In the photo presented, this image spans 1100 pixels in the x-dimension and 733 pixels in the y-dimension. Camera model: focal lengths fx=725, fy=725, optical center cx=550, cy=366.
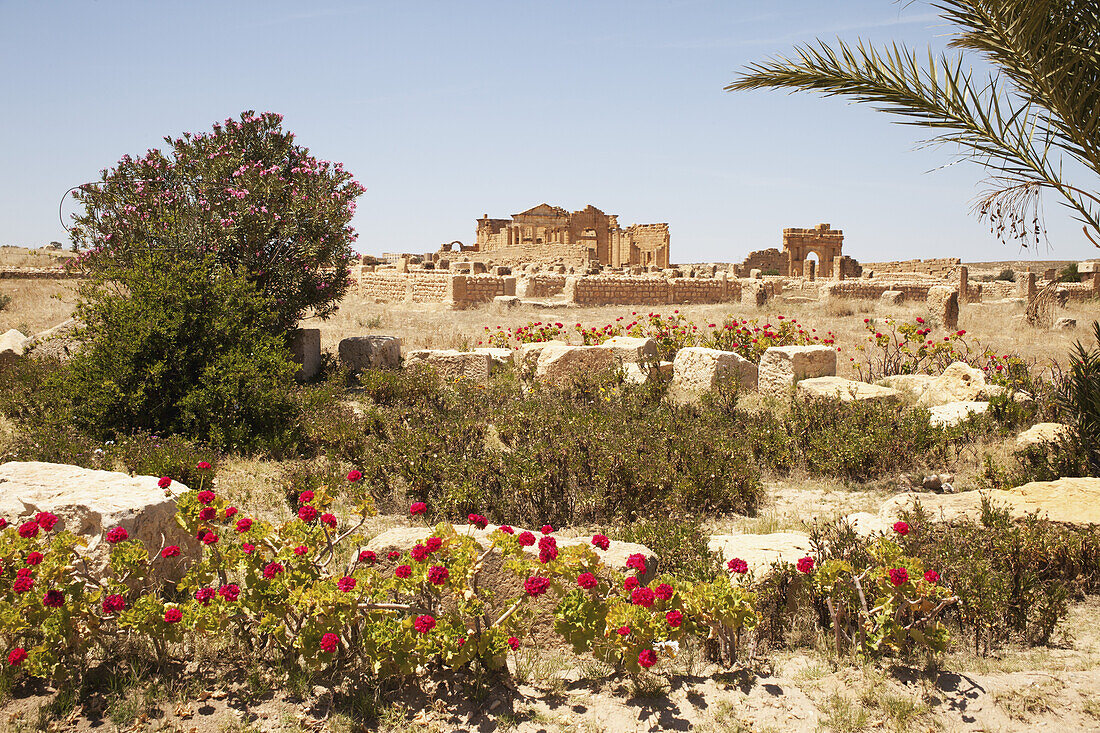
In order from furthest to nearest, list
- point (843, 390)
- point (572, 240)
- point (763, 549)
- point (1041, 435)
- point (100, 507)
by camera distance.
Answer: point (572, 240)
point (843, 390)
point (1041, 435)
point (763, 549)
point (100, 507)

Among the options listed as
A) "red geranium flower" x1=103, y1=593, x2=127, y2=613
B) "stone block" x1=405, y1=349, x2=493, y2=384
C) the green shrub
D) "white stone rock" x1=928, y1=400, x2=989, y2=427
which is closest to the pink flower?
"red geranium flower" x1=103, y1=593, x2=127, y2=613

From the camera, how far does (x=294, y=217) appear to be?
9516 millimetres

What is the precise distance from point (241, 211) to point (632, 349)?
533 cm

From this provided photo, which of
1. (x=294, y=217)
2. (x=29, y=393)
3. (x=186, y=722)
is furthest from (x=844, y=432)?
(x=29, y=393)

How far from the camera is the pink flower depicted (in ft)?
9.86

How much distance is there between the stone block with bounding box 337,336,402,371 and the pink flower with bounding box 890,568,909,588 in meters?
8.02

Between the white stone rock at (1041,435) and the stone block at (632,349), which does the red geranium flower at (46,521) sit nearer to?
the white stone rock at (1041,435)

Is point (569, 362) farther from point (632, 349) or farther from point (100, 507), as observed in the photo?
point (100, 507)

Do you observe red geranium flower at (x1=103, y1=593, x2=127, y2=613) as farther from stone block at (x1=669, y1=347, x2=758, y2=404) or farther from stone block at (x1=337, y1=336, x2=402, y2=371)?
stone block at (x1=337, y1=336, x2=402, y2=371)

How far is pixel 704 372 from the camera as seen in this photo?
921 centimetres

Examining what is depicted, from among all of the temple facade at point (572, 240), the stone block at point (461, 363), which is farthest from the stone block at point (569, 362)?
the temple facade at point (572, 240)

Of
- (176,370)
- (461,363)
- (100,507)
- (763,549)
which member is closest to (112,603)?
(100,507)

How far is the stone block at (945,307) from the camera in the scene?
1593cm

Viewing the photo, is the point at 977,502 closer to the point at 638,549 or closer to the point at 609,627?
the point at 638,549
